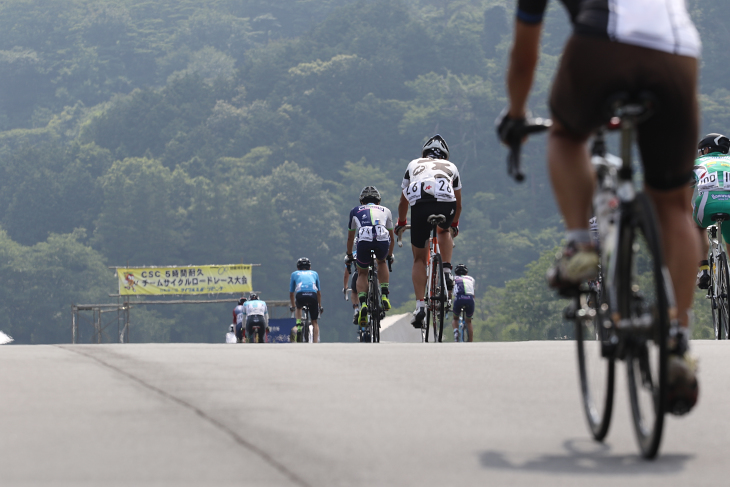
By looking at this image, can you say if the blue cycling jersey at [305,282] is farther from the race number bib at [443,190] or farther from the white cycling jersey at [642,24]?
the white cycling jersey at [642,24]

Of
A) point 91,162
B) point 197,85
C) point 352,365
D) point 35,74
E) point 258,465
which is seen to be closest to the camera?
point 258,465

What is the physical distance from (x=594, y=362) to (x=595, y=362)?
1 cm

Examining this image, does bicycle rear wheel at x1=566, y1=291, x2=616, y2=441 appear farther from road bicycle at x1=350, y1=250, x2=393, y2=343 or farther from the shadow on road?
road bicycle at x1=350, y1=250, x2=393, y2=343

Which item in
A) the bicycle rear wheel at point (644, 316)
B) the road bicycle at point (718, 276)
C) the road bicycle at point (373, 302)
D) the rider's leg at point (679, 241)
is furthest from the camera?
the road bicycle at point (373, 302)

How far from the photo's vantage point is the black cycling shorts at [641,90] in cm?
365

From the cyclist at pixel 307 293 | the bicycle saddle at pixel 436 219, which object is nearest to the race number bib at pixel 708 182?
the bicycle saddle at pixel 436 219

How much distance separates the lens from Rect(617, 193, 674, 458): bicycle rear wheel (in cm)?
329

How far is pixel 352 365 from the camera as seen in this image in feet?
20.5

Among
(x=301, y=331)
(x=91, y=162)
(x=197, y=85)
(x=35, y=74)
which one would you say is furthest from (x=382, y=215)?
(x=35, y=74)

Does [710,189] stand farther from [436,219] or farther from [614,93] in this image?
[614,93]

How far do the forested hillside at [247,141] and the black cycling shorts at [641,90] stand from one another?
73857mm

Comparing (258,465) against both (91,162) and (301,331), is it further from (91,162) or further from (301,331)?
(91,162)

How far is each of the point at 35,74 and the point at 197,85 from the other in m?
26.5

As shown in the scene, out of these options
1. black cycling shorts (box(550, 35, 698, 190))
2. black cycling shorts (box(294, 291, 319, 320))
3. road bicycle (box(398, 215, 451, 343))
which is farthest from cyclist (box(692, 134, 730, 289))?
black cycling shorts (box(294, 291, 319, 320))
